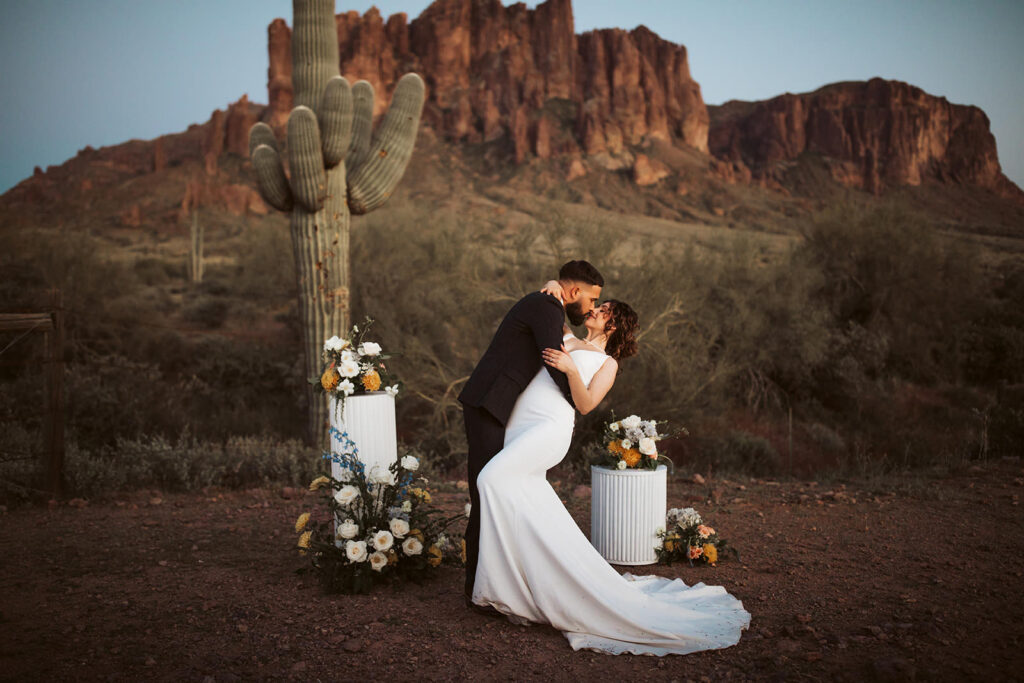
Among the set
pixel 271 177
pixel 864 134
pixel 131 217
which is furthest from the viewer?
pixel 864 134

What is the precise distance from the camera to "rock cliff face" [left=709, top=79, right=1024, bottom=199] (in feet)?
244

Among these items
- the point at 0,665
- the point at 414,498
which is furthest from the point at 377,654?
the point at 0,665

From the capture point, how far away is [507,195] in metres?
48.2

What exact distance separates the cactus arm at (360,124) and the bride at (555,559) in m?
6.26

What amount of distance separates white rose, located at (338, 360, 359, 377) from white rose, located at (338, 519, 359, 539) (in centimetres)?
90

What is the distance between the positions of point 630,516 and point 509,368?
190cm

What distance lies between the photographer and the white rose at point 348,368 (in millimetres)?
4727

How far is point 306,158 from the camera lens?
28.3 feet

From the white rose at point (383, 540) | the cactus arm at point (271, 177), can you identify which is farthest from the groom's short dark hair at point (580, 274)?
the cactus arm at point (271, 177)

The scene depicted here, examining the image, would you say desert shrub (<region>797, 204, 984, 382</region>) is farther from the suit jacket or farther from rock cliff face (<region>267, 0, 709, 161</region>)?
rock cliff face (<region>267, 0, 709, 161</region>)

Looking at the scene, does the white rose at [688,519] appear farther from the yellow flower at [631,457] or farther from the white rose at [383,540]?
the white rose at [383,540]

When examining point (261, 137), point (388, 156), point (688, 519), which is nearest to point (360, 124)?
point (388, 156)

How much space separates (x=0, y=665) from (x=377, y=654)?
1.71 meters

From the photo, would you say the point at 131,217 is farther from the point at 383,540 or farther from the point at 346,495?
the point at 383,540
